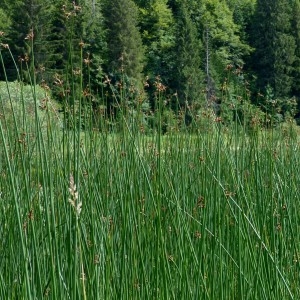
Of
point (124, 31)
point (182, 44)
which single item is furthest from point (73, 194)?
point (182, 44)

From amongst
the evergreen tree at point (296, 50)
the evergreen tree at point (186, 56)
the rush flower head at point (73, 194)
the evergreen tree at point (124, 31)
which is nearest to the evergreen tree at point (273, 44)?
the evergreen tree at point (296, 50)

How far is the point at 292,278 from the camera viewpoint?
8.87ft

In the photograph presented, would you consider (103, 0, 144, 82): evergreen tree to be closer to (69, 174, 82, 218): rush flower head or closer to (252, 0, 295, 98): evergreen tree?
(252, 0, 295, 98): evergreen tree

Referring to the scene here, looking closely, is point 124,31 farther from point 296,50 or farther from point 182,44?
point 296,50

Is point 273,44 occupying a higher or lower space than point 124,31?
lower

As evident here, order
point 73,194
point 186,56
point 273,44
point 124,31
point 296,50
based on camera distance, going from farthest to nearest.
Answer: point 273,44
point 296,50
point 186,56
point 124,31
point 73,194

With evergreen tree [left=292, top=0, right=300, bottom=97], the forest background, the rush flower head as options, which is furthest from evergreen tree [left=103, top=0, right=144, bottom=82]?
the rush flower head

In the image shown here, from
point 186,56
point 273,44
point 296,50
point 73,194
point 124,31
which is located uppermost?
point 124,31

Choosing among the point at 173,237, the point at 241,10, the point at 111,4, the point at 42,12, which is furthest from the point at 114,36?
the point at 173,237

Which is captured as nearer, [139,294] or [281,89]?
[139,294]

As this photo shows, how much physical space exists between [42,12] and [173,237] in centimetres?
1919

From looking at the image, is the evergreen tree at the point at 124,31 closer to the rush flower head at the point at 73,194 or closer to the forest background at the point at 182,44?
the forest background at the point at 182,44

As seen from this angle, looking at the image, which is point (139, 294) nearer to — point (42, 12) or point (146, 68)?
point (42, 12)

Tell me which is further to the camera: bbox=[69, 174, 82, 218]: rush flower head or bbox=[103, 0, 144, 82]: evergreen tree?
bbox=[103, 0, 144, 82]: evergreen tree
